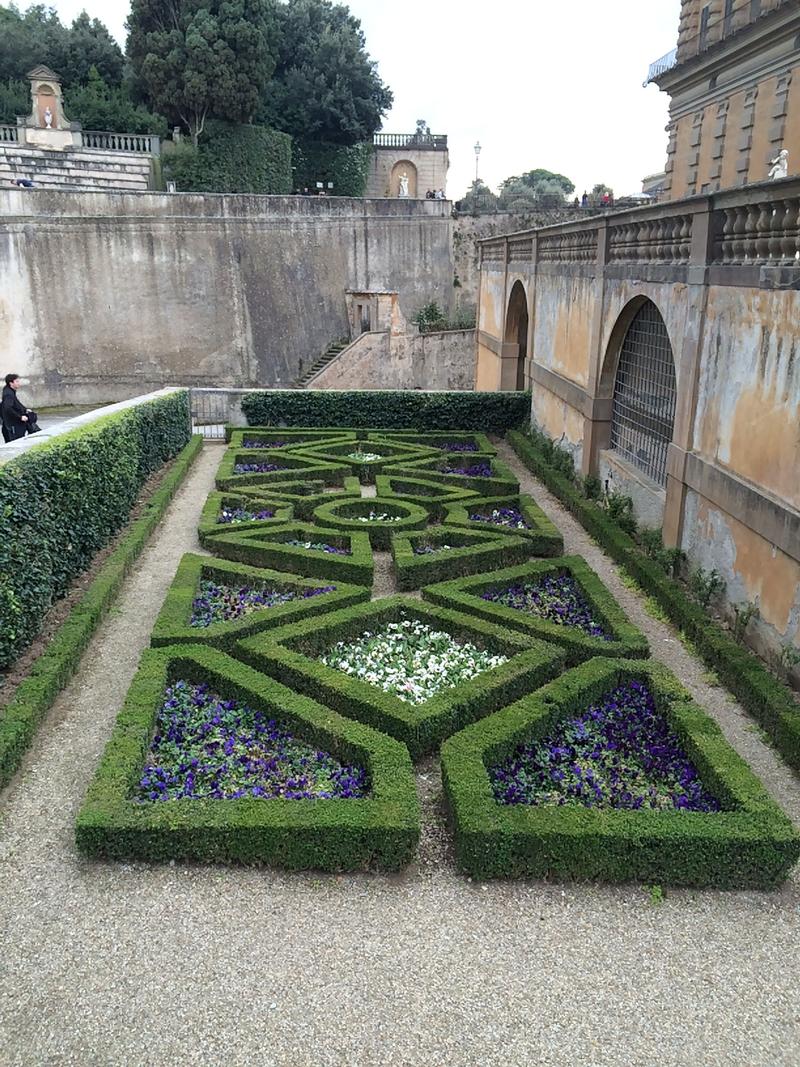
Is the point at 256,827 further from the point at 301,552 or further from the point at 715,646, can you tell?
the point at 301,552

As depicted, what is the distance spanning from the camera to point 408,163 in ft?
156

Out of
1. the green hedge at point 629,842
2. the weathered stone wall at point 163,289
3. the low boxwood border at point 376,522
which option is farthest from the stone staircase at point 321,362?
the green hedge at point 629,842

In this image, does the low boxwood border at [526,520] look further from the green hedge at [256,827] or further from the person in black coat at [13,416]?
the person in black coat at [13,416]

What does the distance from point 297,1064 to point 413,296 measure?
35.1m

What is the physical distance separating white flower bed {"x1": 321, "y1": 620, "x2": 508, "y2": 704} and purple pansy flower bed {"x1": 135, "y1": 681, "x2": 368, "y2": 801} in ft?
4.07

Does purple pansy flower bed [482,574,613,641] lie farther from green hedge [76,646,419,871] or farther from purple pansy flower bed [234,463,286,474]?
purple pansy flower bed [234,463,286,474]

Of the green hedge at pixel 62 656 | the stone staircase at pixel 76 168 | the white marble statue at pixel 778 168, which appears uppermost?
the stone staircase at pixel 76 168

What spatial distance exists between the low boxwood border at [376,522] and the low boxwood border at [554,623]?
218 cm

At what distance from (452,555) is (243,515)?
13.8 feet

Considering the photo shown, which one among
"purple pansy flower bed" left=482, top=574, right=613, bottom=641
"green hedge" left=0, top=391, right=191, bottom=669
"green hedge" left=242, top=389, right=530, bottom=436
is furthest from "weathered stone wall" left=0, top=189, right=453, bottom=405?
"purple pansy flower bed" left=482, top=574, right=613, bottom=641

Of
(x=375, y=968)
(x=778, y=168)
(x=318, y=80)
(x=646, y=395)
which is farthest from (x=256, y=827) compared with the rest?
(x=318, y=80)

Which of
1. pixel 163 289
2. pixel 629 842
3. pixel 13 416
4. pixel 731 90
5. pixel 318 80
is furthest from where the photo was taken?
pixel 318 80

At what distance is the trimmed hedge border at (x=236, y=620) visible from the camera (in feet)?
28.5

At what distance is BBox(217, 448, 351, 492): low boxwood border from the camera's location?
15258 mm
